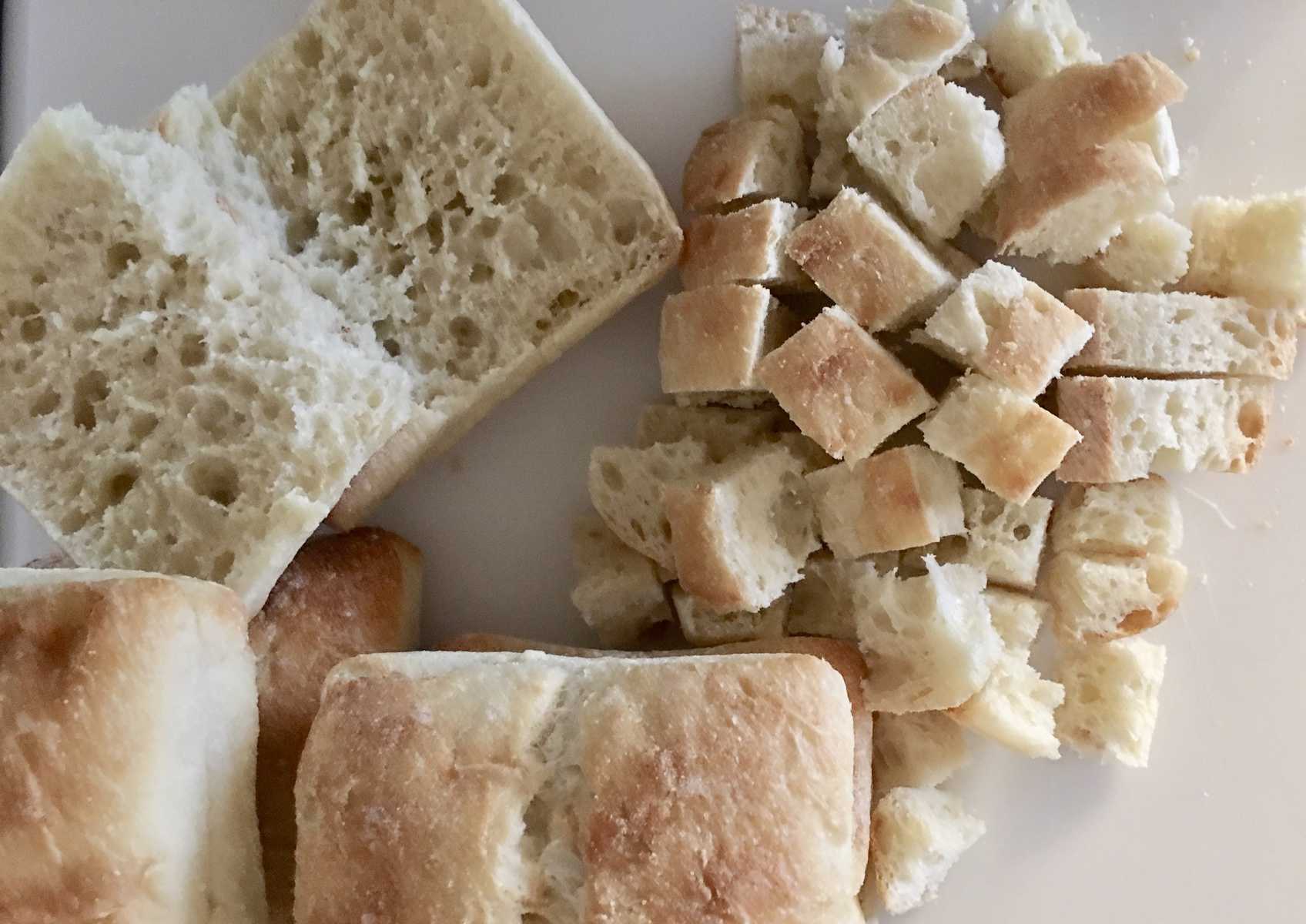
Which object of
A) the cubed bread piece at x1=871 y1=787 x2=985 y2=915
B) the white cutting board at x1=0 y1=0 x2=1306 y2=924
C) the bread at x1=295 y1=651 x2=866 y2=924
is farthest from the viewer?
the white cutting board at x1=0 y1=0 x2=1306 y2=924

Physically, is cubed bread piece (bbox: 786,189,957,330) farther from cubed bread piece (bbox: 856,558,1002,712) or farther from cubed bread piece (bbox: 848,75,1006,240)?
cubed bread piece (bbox: 856,558,1002,712)

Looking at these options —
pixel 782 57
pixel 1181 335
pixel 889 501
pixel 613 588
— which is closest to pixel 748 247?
pixel 782 57

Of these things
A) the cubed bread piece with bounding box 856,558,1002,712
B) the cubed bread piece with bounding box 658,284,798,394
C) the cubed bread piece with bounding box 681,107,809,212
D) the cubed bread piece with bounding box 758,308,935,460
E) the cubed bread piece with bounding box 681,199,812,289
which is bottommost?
the cubed bread piece with bounding box 856,558,1002,712

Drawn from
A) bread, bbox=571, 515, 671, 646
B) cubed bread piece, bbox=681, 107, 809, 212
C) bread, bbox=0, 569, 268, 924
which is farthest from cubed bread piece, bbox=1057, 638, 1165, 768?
bread, bbox=0, 569, 268, 924

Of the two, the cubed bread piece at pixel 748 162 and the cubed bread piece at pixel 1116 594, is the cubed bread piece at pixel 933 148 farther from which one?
the cubed bread piece at pixel 1116 594

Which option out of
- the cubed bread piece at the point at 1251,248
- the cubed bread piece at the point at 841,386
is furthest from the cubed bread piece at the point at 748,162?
the cubed bread piece at the point at 1251,248

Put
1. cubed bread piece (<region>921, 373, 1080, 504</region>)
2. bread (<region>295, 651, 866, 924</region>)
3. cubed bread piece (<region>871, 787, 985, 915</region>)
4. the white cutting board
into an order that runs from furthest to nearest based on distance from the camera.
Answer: the white cutting board, cubed bread piece (<region>871, 787, 985, 915</region>), cubed bread piece (<region>921, 373, 1080, 504</region>), bread (<region>295, 651, 866, 924</region>)

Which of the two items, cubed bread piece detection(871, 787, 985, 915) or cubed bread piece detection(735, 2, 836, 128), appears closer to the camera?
cubed bread piece detection(871, 787, 985, 915)

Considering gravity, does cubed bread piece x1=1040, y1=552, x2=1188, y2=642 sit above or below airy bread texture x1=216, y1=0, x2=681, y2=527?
below

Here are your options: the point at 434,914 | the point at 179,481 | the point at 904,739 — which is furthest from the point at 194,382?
the point at 904,739
